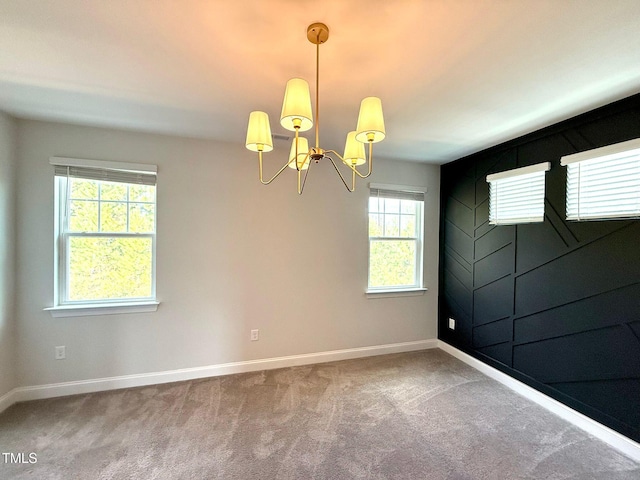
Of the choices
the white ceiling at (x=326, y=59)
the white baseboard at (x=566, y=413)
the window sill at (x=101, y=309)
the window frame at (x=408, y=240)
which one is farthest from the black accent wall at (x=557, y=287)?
the window sill at (x=101, y=309)

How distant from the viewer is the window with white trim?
2521mm

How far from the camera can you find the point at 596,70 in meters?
1.63

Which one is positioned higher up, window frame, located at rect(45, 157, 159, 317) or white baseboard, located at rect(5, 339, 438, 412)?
window frame, located at rect(45, 157, 159, 317)

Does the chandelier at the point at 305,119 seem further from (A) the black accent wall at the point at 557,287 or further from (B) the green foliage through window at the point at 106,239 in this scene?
(A) the black accent wall at the point at 557,287

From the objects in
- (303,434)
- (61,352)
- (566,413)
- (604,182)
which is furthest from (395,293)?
(61,352)

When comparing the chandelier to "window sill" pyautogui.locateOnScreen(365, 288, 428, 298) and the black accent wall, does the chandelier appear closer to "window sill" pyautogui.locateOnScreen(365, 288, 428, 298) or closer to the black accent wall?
the black accent wall

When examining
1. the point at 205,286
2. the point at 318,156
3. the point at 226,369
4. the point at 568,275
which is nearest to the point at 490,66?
the point at 318,156

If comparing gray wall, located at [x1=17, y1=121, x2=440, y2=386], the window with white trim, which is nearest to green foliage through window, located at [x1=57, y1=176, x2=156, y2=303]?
the window with white trim

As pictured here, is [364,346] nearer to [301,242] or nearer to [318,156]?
[301,242]

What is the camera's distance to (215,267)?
2908 millimetres

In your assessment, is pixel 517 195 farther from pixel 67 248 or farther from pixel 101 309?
pixel 67 248

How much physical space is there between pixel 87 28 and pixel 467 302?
13.0ft

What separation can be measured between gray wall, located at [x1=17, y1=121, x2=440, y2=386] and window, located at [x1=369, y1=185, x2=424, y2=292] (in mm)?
161

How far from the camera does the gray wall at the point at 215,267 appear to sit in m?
2.45
